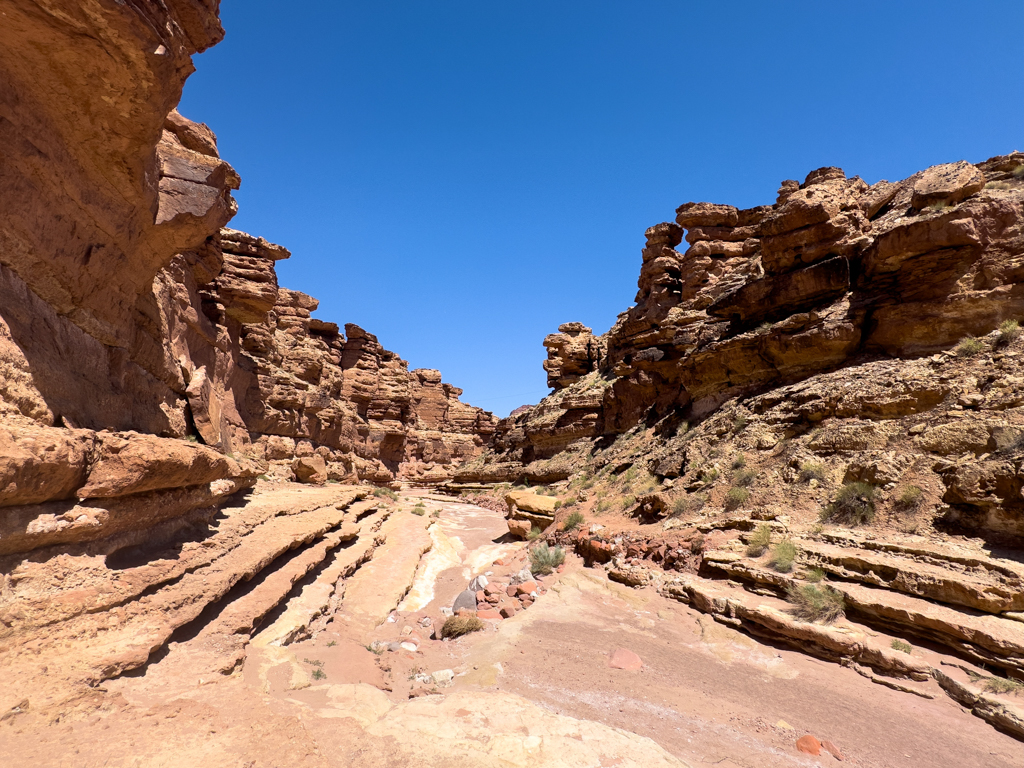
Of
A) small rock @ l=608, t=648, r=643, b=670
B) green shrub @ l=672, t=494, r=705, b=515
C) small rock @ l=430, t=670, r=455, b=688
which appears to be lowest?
small rock @ l=430, t=670, r=455, b=688

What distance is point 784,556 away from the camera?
26.0 ft

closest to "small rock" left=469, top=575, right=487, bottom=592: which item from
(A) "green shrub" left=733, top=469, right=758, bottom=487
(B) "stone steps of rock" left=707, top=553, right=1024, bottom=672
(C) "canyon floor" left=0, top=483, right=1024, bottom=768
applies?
(C) "canyon floor" left=0, top=483, right=1024, bottom=768

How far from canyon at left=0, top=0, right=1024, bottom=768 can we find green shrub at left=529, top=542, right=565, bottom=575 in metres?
0.15

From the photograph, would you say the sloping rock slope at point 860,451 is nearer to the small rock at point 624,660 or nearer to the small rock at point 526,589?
the small rock at point 526,589

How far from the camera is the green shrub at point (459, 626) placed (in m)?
7.42

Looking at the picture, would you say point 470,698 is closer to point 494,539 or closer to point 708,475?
point 708,475

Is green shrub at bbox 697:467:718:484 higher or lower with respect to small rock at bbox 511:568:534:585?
higher

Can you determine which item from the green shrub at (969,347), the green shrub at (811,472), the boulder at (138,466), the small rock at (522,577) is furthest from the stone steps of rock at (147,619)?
the green shrub at (969,347)

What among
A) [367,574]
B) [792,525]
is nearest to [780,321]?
[792,525]

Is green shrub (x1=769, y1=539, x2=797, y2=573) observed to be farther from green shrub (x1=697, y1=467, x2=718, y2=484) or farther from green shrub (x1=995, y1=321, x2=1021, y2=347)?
green shrub (x1=995, y1=321, x2=1021, y2=347)

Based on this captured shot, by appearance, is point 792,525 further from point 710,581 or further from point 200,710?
point 200,710

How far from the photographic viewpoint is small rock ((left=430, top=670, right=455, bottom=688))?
567 centimetres

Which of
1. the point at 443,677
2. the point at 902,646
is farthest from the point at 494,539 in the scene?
the point at 902,646

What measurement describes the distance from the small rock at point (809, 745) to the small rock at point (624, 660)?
200cm
